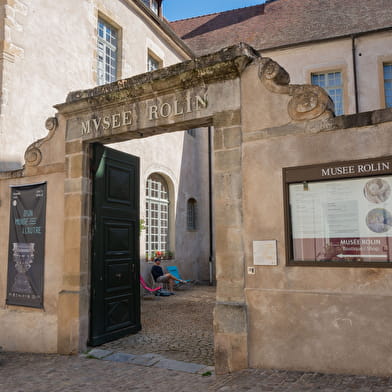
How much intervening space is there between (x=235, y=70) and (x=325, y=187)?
159cm

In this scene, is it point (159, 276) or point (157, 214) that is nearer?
point (159, 276)

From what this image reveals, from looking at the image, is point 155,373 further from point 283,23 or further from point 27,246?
point 283,23

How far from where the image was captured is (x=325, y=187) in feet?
12.9

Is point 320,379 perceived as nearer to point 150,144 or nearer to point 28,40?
point 28,40

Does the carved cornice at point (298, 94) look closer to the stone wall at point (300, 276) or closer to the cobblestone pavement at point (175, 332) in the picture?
the stone wall at point (300, 276)

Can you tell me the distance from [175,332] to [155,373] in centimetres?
203

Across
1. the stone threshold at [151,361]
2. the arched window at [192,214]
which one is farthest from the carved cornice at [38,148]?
the arched window at [192,214]

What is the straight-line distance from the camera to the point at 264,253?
4160 mm

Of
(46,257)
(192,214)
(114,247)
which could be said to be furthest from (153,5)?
(46,257)

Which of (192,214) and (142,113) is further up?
(142,113)

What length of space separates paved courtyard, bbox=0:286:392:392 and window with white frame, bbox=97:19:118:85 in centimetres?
674

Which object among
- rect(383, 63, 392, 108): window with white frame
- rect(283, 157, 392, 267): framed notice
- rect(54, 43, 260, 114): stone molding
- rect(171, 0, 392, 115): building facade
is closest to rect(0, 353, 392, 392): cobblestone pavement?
rect(283, 157, 392, 267): framed notice

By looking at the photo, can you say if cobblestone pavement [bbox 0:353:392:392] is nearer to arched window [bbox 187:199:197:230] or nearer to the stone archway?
the stone archway

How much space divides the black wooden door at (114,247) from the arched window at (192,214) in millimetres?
7951
